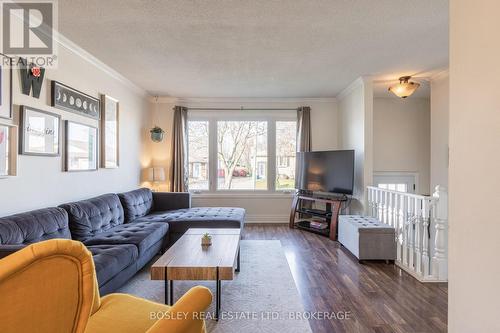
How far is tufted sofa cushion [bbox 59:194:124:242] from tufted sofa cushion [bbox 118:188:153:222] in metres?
0.12

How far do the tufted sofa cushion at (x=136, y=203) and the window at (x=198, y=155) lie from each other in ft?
4.24

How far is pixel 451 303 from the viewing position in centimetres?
133

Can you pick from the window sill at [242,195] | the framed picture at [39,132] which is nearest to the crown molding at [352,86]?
the window sill at [242,195]

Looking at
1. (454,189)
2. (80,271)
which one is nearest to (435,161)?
(454,189)

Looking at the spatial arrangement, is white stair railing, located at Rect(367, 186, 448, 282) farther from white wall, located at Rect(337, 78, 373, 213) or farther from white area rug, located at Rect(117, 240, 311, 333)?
white area rug, located at Rect(117, 240, 311, 333)

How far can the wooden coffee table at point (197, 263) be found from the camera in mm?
2016

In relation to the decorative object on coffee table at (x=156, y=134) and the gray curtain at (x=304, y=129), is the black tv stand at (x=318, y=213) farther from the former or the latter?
the decorative object on coffee table at (x=156, y=134)

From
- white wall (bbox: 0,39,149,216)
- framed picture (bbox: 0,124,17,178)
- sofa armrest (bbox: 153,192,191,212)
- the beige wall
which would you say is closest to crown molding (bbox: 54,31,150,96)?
white wall (bbox: 0,39,149,216)

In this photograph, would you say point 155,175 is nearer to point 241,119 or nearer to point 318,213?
point 241,119

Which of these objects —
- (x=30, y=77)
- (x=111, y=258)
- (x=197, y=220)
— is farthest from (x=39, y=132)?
(x=197, y=220)

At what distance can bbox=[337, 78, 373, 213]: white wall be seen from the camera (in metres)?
4.25

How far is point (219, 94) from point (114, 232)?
3.24 m

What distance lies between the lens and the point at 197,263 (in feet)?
6.91

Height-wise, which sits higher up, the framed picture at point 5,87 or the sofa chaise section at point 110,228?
the framed picture at point 5,87
